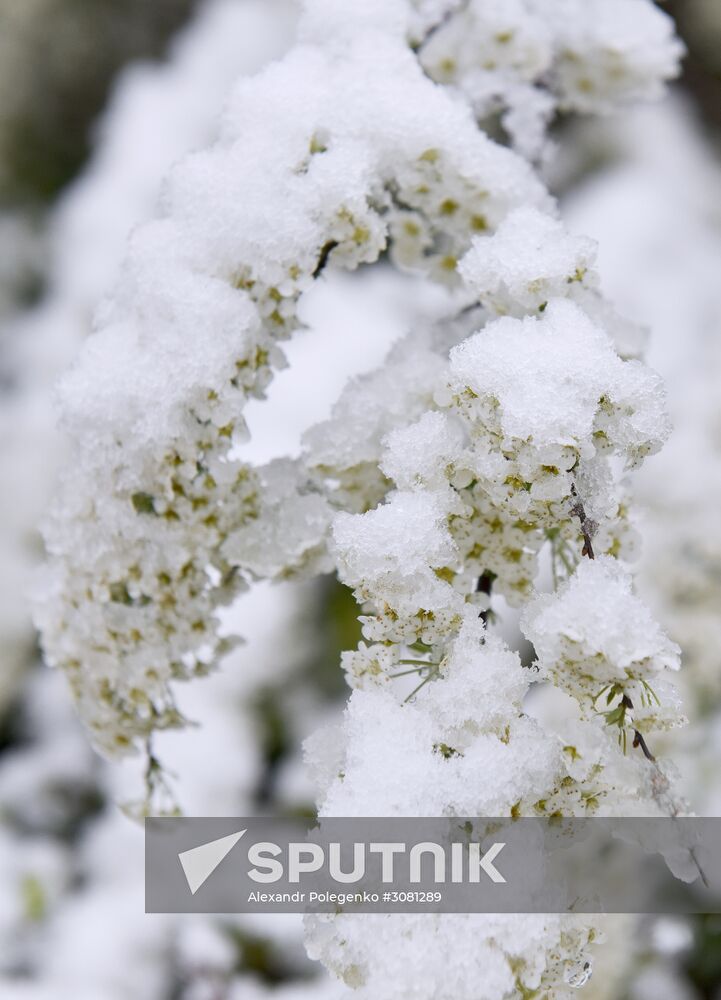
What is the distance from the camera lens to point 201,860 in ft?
4.64

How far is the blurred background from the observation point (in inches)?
72.2

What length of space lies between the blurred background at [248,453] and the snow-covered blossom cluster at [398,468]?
0.52ft

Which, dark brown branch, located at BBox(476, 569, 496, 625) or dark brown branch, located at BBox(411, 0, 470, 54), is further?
dark brown branch, located at BBox(411, 0, 470, 54)

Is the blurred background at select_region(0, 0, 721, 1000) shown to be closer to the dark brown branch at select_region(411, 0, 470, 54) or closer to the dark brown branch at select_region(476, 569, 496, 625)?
the dark brown branch at select_region(411, 0, 470, 54)

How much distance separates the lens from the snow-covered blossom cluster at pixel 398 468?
741 millimetres

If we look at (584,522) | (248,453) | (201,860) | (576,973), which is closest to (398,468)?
(584,522)

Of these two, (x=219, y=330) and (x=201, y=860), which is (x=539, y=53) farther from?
(x=201, y=860)

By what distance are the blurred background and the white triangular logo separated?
275 mm

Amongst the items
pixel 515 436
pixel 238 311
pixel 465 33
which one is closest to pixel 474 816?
pixel 515 436

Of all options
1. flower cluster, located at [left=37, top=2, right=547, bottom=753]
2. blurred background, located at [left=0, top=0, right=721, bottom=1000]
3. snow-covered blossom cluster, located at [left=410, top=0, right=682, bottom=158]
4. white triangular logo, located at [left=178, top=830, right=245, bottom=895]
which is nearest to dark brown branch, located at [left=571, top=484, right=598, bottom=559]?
flower cluster, located at [left=37, top=2, right=547, bottom=753]

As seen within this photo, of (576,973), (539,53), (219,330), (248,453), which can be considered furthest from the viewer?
(248,453)

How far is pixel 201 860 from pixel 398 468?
32.7 inches

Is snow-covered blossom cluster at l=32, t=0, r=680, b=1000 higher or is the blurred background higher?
snow-covered blossom cluster at l=32, t=0, r=680, b=1000

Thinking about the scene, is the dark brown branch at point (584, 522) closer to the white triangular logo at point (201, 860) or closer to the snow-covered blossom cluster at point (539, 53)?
the snow-covered blossom cluster at point (539, 53)
